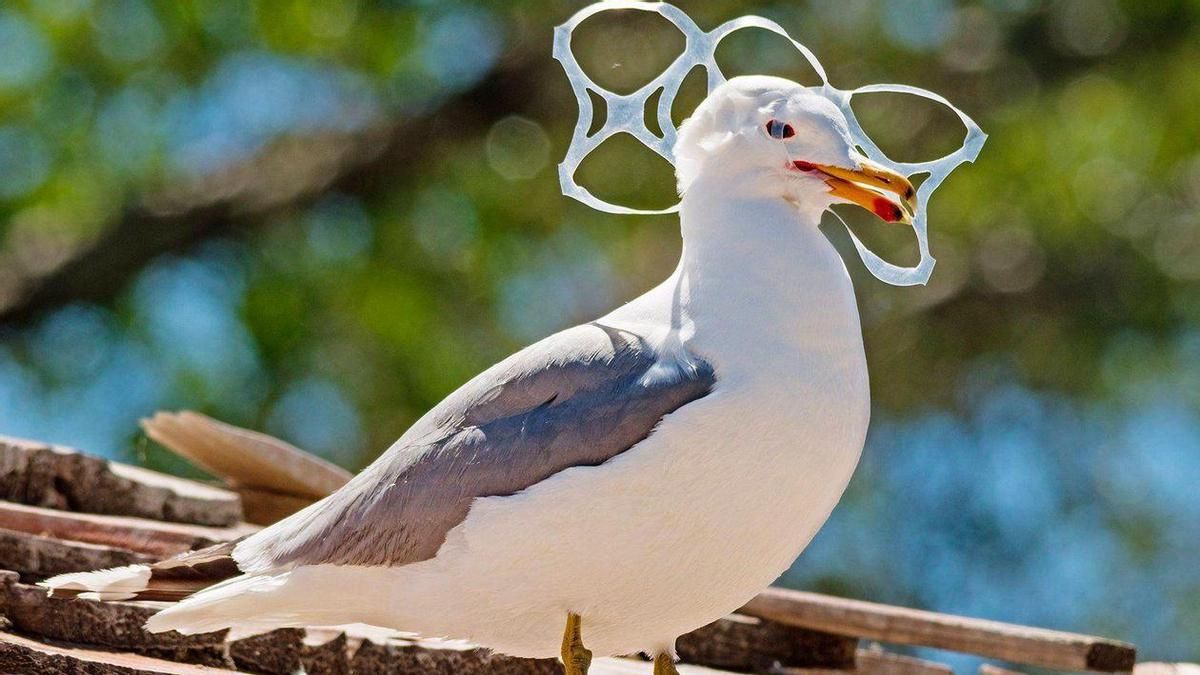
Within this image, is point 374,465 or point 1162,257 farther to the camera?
point 1162,257

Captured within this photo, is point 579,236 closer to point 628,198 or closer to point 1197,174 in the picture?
point 628,198

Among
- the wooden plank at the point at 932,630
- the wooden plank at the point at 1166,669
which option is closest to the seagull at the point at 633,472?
the wooden plank at the point at 932,630

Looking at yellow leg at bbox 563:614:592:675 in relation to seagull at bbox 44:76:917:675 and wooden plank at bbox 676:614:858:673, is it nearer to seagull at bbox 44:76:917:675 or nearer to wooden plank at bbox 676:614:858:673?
seagull at bbox 44:76:917:675

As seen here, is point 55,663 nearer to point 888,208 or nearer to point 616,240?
point 888,208

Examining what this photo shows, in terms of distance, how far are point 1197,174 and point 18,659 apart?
268 inches

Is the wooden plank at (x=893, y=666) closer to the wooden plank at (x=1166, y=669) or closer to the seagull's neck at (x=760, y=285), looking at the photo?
the wooden plank at (x=1166, y=669)

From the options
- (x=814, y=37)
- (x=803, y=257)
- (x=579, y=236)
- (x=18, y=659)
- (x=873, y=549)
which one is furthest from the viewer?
(x=579, y=236)

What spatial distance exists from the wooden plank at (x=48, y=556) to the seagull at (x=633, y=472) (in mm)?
335

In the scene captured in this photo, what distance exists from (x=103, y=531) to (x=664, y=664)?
3.29 feet

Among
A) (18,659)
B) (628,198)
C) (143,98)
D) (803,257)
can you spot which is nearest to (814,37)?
(628,198)

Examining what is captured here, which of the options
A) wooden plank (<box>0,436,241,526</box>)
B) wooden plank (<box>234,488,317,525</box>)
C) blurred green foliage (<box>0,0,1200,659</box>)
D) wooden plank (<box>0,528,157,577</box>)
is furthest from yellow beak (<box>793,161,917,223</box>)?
blurred green foliage (<box>0,0,1200,659</box>)

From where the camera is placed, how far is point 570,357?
6.67 feet

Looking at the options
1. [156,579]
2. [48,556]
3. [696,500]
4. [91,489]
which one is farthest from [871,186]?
[91,489]

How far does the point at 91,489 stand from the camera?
2.82 meters
